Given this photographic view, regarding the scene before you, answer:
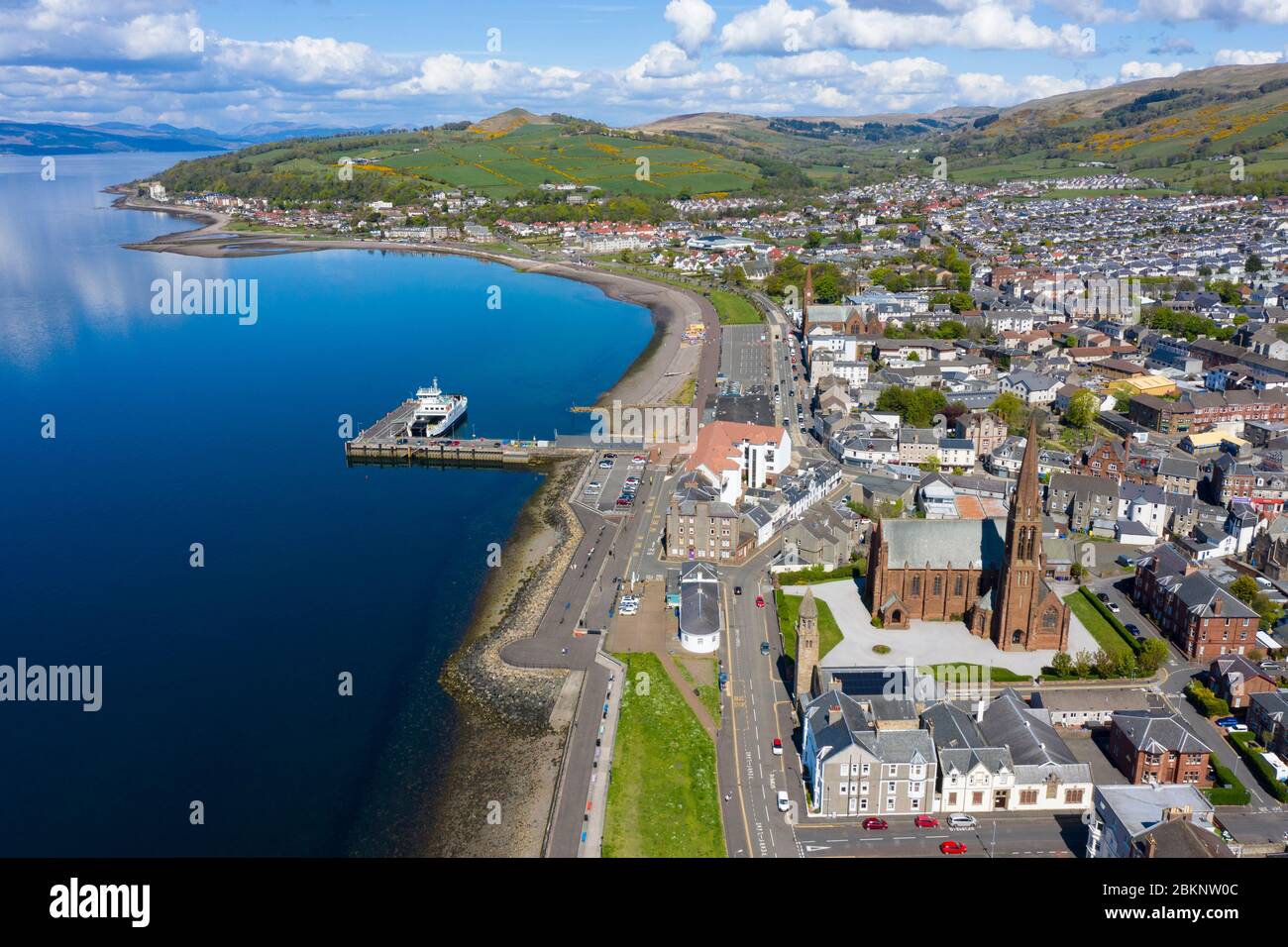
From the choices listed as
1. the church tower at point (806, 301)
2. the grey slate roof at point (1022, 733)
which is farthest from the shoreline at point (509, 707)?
the church tower at point (806, 301)

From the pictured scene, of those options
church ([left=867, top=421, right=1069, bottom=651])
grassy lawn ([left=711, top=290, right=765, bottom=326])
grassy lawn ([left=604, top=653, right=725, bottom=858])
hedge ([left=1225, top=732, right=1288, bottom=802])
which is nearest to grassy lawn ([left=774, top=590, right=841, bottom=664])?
church ([left=867, top=421, right=1069, bottom=651])

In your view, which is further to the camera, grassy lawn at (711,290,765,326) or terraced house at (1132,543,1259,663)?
grassy lawn at (711,290,765,326)

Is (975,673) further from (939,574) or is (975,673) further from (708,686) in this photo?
(708,686)

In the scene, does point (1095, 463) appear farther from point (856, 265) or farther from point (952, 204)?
point (952, 204)

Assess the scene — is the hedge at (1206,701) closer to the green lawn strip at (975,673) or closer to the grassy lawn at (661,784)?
the green lawn strip at (975,673)

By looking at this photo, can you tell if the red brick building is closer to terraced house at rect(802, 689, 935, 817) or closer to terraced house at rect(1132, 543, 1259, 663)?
terraced house at rect(802, 689, 935, 817)

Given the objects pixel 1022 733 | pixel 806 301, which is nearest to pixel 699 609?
pixel 1022 733
